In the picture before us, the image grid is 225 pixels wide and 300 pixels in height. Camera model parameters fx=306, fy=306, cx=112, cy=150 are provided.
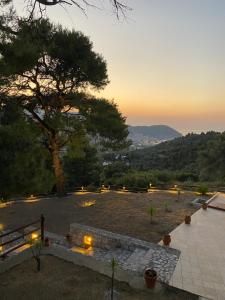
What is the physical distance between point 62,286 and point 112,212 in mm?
9220

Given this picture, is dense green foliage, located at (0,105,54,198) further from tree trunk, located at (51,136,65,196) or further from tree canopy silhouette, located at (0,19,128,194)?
tree trunk, located at (51,136,65,196)

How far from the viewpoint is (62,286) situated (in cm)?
717

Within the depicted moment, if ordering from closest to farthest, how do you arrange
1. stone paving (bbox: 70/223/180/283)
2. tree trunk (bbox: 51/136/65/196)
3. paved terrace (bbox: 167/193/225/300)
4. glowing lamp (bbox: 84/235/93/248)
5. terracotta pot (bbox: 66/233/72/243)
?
1. paved terrace (bbox: 167/193/225/300)
2. stone paving (bbox: 70/223/180/283)
3. glowing lamp (bbox: 84/235/93/248)
4. terracotta pot (bbox: 66/233/72/243)
5. tree trunk (bbox: 51/136/65/196)

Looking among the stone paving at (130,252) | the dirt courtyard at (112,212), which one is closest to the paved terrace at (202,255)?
the stone paving at (130,252)

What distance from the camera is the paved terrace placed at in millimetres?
8867

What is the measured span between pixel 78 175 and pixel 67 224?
2064 cm

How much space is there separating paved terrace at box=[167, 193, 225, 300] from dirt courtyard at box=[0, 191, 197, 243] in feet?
2.65

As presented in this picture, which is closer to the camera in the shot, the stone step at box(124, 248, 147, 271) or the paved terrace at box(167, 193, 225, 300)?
the paved terrace at box(167, 193, 225, 300)

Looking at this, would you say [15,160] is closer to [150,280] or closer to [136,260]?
[136,260]

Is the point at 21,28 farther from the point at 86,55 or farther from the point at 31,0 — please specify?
the point at 86,55

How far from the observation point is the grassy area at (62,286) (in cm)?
678

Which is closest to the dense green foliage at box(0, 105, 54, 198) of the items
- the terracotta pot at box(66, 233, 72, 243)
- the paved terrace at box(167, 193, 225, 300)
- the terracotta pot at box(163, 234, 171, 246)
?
the terracotta pot at box(66, 233, 72, 243)

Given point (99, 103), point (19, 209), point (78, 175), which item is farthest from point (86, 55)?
point (78, 175)

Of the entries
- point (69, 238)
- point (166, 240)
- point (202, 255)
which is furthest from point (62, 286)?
point (202, 255)
